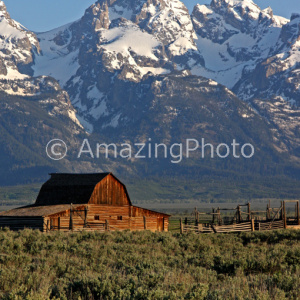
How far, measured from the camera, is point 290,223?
56.2 metres

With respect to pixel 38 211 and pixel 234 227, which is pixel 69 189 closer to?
pixel 38 211

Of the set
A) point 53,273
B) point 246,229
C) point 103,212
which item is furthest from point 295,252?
point 103,212

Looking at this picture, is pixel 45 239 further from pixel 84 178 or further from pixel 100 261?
pixel 84 178

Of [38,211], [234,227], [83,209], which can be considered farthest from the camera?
[83,209]

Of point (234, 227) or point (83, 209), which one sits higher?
point (83, 209)

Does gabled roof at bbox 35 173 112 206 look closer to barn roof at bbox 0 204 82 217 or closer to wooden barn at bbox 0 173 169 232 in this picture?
wooden barn at bbox 0 173 169 232

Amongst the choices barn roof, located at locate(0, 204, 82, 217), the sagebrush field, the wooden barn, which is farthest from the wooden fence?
the sagebrush field

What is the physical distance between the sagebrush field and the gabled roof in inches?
956

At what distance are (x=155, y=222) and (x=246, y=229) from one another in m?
15.5

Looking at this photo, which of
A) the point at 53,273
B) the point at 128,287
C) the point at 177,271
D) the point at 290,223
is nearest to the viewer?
the point at 128,287

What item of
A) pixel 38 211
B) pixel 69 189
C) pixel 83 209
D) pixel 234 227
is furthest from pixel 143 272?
pixel 69 189

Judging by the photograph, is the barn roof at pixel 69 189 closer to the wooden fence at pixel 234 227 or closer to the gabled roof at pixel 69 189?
the gabled roof at pixel 69 189

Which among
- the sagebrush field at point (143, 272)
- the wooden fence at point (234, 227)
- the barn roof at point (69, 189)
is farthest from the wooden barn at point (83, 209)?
the sagebrush field at point (143, 272)

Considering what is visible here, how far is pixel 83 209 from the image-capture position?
57469mm
